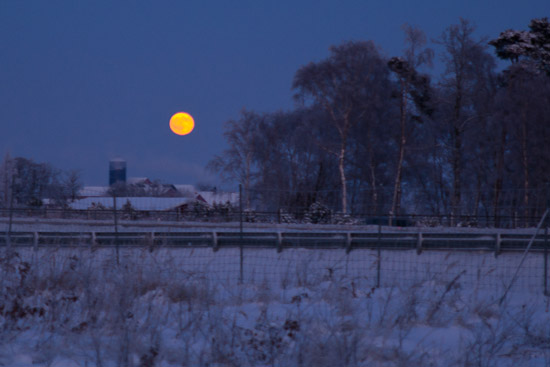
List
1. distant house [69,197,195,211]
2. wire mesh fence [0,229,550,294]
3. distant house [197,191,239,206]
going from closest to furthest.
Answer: wire mesh fence [0,229,550,294], distant house [69,197,195,211], distant house [197,191,239,206]

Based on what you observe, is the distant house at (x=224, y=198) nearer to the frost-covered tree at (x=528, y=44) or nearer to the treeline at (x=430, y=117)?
the treeline at (x=430, y=117)

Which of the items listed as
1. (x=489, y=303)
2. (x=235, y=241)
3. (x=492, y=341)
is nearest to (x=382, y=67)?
(x=235, y=241)

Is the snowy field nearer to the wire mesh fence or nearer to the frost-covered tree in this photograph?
the wire mesh fence

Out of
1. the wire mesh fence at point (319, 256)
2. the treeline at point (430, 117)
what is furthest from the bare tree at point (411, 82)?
the wire mesh fence at point (319, 256)

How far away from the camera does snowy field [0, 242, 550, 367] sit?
14.9 ft

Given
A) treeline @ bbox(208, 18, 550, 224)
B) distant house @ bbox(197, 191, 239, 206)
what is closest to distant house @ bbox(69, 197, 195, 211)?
distant house @ bbox(197, 191, 239, 206)

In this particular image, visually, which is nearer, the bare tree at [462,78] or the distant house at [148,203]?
the distant house at [148,203]

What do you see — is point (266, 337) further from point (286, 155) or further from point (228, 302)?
point (286, 155)

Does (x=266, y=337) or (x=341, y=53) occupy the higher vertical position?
(x=341, y=53)

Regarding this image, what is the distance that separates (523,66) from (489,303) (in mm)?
23048

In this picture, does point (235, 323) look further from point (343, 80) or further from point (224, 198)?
point (343, 80)

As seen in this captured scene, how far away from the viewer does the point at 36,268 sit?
706 cm

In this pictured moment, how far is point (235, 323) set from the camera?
5.25 m

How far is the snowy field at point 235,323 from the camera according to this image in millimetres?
4539
